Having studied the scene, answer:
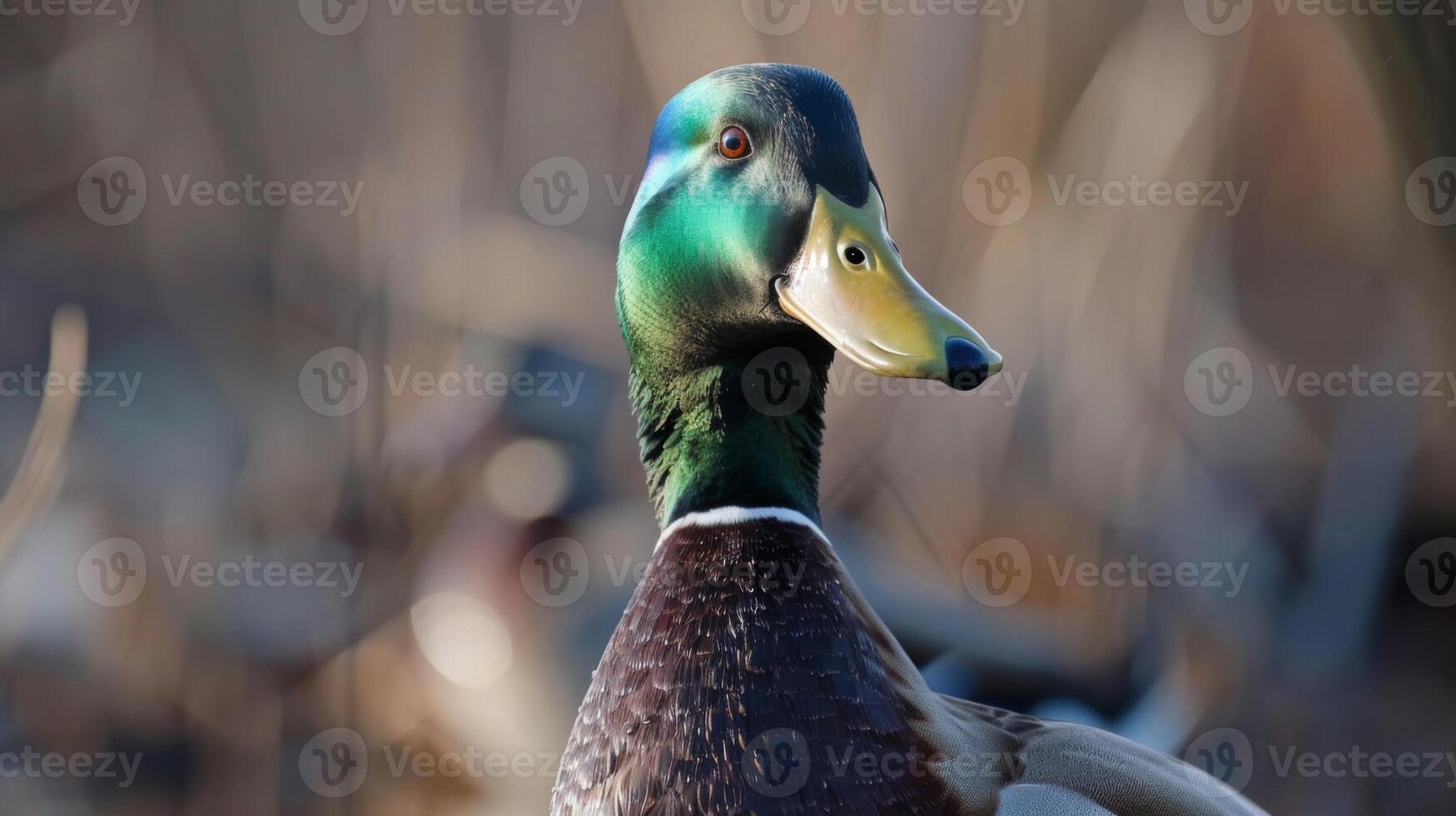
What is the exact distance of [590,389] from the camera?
248 cm

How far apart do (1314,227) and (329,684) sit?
7.76ft

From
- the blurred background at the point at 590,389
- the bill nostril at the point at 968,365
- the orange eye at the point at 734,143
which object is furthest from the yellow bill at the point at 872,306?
the blurred background at the point at 590,389

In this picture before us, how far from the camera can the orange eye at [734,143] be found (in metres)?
1.22

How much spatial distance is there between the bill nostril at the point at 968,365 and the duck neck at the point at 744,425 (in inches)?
12.6

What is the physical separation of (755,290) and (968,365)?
11.6 inches

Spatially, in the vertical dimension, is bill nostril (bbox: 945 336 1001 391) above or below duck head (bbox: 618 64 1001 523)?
below

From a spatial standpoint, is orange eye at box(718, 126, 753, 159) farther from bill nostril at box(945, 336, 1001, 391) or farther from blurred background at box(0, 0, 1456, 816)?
blurred background at box(0, 0, 1456, 816)

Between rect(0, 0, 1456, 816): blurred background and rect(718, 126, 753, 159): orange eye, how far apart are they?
4.04 ft

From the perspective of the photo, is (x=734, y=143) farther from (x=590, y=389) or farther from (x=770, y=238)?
(x=590, y=389)

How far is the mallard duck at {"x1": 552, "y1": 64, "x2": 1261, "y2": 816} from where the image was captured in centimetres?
113

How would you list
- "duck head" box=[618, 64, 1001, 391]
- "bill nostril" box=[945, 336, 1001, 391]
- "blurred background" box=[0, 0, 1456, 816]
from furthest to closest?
"blurred background" box=[0, 0, 1456, 816], "duck head" box=[618, 64, 1001, 391], "bill nostril" box=[945, 336, 1001, 391]

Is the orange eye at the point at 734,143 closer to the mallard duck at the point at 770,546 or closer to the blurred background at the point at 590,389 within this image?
the mallard duck at the point at 770,546

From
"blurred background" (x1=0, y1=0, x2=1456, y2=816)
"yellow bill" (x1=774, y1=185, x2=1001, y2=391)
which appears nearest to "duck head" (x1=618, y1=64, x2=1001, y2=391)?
"yellow bill" (x1=774, y1=185, x2=1001, y2=391)

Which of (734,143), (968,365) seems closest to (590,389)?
(734,143)
